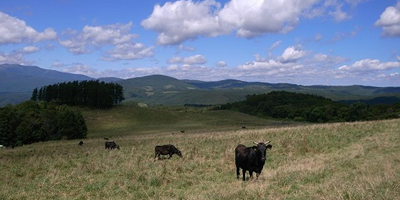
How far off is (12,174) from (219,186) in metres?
11.7

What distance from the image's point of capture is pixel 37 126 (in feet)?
234

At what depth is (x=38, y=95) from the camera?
133250 millimetres

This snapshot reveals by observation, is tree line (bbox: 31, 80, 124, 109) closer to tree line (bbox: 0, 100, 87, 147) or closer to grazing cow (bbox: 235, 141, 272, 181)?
tree line (bbox: 0, 100, 87, 147)

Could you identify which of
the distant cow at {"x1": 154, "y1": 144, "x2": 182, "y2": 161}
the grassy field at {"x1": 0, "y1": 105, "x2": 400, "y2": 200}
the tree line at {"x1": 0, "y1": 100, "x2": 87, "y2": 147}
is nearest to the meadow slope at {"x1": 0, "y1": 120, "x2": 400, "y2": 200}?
the grassy field at {"x1": 0, "y1": 105, "x2": 400, "y2": 200}

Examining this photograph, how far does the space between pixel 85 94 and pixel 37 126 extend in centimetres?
5319

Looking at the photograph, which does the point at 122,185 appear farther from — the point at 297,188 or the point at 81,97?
the point at 81,97

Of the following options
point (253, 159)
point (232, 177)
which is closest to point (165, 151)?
point (232, 177)

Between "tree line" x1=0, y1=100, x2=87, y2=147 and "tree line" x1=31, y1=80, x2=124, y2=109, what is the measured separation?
130 feet

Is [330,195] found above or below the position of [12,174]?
above

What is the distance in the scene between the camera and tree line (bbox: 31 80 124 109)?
119 meters

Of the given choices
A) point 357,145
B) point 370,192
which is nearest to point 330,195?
point 370,192

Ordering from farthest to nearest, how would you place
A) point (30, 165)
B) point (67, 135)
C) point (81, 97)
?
point (81, 97) → point (67, 135) → point (30, 165)

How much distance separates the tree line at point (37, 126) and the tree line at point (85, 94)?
39720 mm

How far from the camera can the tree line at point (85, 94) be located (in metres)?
119
